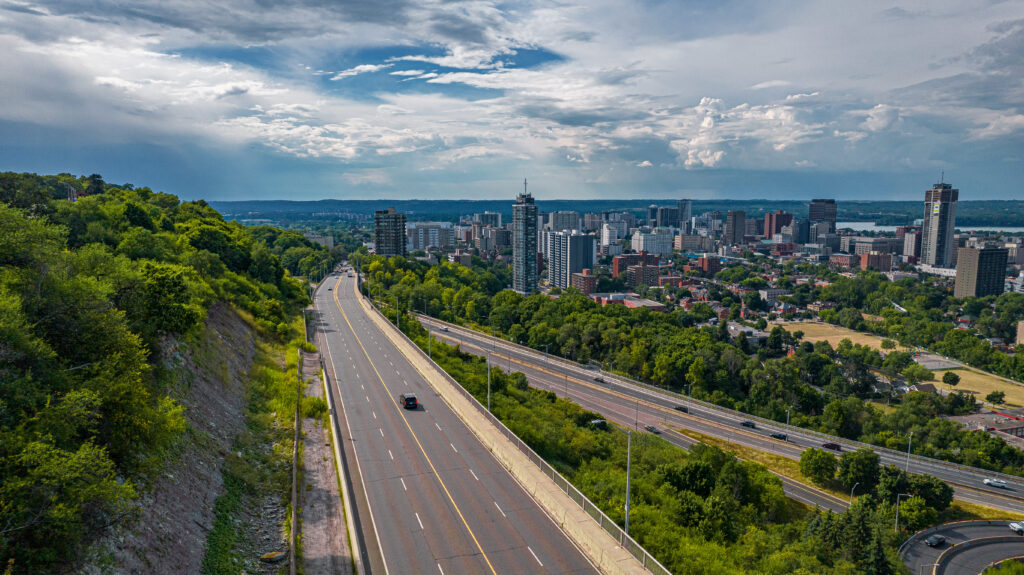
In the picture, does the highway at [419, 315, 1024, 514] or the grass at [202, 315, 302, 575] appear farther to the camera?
the highway at [419, 315, 1024, 514]

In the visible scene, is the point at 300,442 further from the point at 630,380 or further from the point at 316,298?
the point at 316,298

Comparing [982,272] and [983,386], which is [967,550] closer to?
[983,386]

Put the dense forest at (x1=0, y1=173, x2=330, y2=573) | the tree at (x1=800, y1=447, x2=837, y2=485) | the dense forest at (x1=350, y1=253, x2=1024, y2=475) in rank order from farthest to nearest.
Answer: the dense forest at (x1=350, y1=253, x2=1024, y2=475)
the tree at (x1=800, y1=447, x2=837, y2=485)
the dense forest at (x1=0, y1=173, x2=330, y2=573)

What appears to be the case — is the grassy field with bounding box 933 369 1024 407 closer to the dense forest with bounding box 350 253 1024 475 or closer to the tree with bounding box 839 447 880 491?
the dense forest with bounding box 350 253 1024 475

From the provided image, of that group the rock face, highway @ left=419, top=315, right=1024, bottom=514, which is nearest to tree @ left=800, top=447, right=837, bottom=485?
highway @ left=419, top=315, right=1024, bottom=514

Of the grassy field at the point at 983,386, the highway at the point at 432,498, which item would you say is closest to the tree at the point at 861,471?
the highway at the point at 432,498

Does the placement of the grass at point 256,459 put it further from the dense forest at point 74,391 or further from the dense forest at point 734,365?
the dense forest at point 734,365
